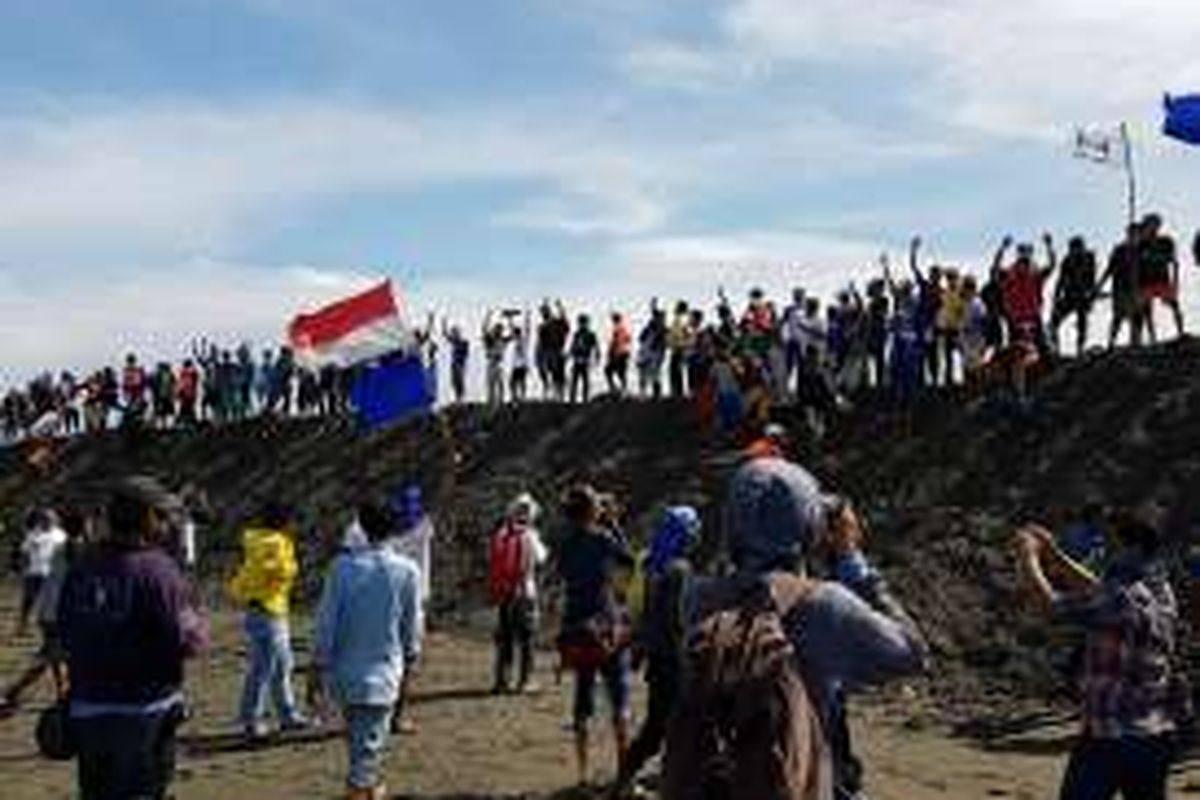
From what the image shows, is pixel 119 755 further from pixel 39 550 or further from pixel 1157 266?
pixel 1157 266

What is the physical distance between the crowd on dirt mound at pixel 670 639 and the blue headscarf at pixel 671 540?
0.06 feet

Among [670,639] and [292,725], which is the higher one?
[670,639]

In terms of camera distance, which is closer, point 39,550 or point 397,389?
point 39,550

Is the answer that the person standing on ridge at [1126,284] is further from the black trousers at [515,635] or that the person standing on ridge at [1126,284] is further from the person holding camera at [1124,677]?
the person holding camera at [1124,677]

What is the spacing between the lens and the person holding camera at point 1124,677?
30.4ft

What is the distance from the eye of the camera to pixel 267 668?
18.0 m

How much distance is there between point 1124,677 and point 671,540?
467cm

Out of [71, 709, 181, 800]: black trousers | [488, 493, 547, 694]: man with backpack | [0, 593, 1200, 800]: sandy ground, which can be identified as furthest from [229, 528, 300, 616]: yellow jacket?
[71, 709, 181, 800]: black trousers

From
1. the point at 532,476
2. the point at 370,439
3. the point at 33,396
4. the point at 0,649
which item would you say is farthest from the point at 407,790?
the point at 33,396

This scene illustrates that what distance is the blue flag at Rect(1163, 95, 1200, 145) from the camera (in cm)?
2581

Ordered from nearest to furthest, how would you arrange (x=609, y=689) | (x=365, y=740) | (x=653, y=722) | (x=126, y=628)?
(x=126, y=628)
(x=365, y=740)
(x=653, y=722)
(x=609, y=689)

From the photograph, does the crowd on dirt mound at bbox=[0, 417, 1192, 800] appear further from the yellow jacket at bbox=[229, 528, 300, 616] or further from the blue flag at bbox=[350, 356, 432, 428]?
the blue flag at bbox=[350, 356, 432, 428]

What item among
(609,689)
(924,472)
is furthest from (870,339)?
(609,689)

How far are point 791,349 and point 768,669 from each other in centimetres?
2700
